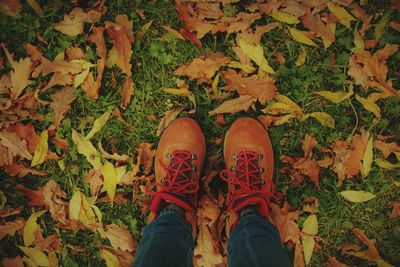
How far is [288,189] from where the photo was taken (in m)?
2.04

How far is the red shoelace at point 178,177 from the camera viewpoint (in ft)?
6.30

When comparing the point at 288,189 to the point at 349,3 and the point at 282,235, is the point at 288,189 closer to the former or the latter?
the point at 282,235

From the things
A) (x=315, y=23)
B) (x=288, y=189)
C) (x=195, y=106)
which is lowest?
(x=288, y=189)

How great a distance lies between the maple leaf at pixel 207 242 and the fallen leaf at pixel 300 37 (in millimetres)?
1030

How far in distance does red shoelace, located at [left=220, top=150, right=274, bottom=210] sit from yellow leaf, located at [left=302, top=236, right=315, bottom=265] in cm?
29

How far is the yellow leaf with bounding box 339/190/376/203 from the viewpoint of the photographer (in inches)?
78.4

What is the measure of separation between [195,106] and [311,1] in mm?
854

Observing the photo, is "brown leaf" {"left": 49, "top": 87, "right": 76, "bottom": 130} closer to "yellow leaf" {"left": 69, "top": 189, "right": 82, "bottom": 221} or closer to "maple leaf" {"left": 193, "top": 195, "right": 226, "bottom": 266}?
"yellow leaf" {"left": 69, "top": 189, "right": 82, "bottom": 221}

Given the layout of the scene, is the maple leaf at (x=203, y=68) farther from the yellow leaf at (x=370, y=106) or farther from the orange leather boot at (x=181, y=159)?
the yellow leaf at (x=370, y=106)

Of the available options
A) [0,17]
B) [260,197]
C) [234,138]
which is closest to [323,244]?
[260,197]

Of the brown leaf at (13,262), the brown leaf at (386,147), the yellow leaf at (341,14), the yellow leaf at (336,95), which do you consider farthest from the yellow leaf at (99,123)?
the brown leaf at (386,147)

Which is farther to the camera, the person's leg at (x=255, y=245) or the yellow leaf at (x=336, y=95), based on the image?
the yellow leaf at (x=336, y=95)

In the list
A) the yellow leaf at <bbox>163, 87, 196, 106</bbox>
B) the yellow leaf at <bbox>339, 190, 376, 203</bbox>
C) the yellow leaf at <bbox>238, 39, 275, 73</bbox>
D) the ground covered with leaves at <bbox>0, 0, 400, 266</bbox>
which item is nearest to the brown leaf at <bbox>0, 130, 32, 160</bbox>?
the ground covered with leaves at <bbox>0, 0, 400, 266</bbox>

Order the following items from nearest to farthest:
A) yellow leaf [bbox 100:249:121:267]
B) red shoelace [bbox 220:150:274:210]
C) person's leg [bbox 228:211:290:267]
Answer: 1. person's leg [bbox 228:211:290:267]
2. red shoelace [bbox 220:150:274:210]
3. yellow leaf [bbox 100:249:121:267]
